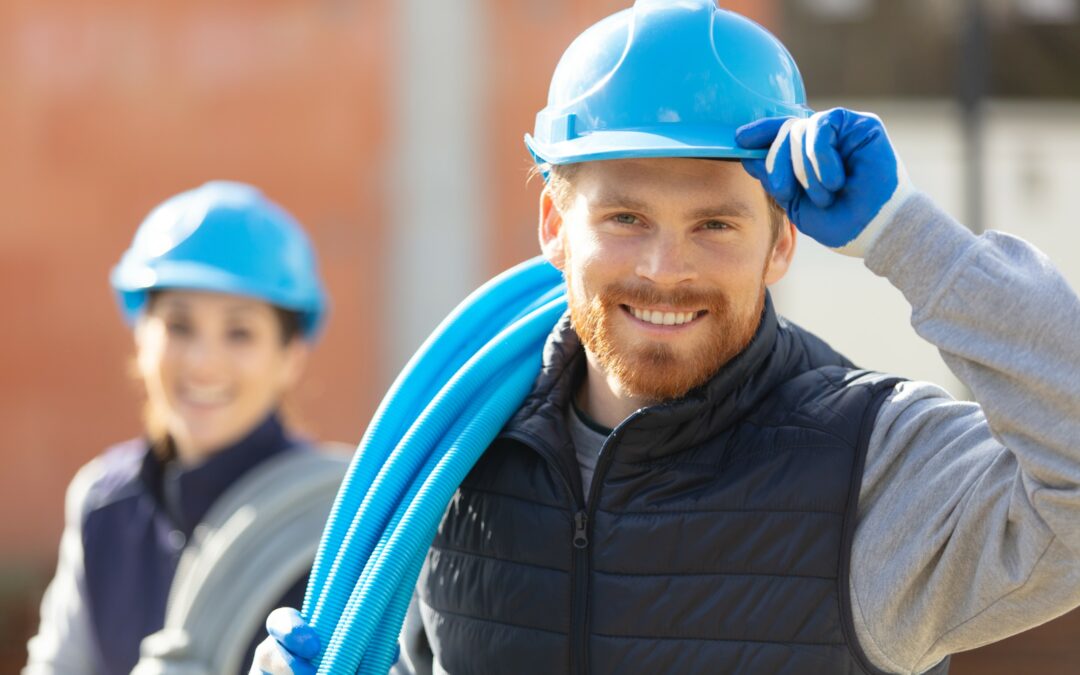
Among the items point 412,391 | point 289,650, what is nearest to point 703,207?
point 412,391

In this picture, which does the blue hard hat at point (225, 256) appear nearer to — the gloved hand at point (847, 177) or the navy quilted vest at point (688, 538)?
the navy quilted vest at point (688, 538)

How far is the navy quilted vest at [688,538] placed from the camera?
1.85 metres

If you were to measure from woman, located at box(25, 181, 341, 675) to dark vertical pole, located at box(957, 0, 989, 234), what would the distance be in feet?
15.2

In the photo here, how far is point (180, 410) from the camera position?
10.6 ft

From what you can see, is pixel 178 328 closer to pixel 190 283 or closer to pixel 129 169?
pixel 190 283

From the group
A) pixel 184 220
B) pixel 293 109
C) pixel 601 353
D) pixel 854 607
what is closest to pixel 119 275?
pixel 184 220

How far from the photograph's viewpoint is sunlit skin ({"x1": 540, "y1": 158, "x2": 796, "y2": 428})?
74.9 inches

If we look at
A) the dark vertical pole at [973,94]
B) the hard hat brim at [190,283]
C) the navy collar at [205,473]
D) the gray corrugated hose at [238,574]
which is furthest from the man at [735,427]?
the dark vertical pole at [973,94]

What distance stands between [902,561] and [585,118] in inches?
27.0

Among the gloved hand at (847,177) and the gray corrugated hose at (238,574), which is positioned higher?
the gloved hand at (847,177)

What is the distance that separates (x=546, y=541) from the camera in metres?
1.99

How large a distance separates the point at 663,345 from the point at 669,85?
33 cm

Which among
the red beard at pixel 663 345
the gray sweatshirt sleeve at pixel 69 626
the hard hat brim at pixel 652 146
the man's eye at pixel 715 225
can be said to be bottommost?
the gray sweatshirt sleeve at pixel 69 626

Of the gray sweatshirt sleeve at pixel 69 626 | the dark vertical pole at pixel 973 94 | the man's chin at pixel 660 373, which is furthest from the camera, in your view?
the dark vertical pole at pixel 973 94
